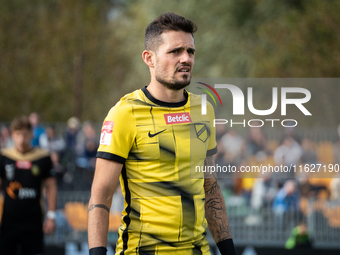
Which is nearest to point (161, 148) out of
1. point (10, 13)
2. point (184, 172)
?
point (184, 172)

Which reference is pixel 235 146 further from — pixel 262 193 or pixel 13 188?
pixel 13 188

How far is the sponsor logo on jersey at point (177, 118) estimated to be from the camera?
2.99 m

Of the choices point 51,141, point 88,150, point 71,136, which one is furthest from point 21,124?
point 51,141

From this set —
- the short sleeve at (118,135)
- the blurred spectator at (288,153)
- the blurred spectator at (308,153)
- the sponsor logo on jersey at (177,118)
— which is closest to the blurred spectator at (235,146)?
the blurred spectator at (288,153)

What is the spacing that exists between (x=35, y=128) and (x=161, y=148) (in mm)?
10329

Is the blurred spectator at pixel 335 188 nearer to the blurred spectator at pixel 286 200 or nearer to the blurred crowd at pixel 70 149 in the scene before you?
the blurred spectator at pixel 286 200

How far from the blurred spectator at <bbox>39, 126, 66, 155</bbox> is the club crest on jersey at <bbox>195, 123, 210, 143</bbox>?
1002 centimetres

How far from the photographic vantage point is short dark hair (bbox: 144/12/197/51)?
2.95m

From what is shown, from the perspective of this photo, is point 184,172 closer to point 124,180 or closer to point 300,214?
point 124,180

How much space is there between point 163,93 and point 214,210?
2.80 ft

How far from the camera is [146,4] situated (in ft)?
75.7

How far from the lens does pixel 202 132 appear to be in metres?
3.11

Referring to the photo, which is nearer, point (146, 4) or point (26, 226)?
point (26, 226)

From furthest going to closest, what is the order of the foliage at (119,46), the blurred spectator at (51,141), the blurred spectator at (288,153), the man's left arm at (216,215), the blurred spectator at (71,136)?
1. the foliage at (119,46)
2. the blurred spectator at (71,136)
3. the blurred spectator at (51,141)
4. the blurred spectator at (288,153)
5. the man's left arm at (216,215)
